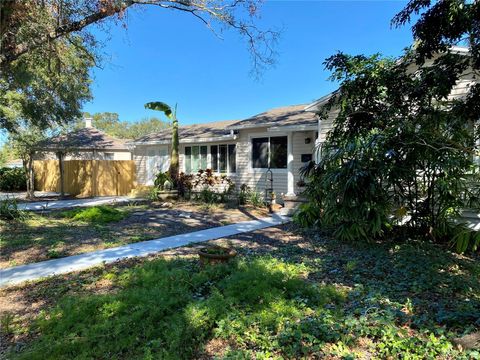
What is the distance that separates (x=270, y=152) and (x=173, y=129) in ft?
16.6

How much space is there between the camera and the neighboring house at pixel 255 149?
1274 cm

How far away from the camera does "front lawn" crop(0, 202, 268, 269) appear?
22.0 feet

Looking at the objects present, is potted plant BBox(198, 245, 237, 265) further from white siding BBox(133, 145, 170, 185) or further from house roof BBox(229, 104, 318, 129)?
A: white siding BBox(133, 145, 170, 185)

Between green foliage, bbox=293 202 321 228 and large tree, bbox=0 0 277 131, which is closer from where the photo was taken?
large tree, bbox=0 0 277 131

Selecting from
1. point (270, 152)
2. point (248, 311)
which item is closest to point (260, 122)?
point (270, 152)

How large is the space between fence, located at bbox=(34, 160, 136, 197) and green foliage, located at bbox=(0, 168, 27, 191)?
294cm

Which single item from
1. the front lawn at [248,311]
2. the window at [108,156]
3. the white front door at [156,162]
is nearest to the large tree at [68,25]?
the front lawn at [248,311]

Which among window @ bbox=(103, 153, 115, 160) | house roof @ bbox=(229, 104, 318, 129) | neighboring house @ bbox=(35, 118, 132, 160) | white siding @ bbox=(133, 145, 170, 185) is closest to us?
house roof @ bbox=(229, 104, 318, 129)

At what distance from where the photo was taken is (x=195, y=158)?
56.0ft

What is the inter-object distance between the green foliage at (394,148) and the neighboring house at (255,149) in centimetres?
523

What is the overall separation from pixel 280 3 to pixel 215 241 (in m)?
7.13

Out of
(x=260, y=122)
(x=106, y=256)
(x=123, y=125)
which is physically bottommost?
(x=106, y=256)

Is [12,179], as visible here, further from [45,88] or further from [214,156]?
[214,156]

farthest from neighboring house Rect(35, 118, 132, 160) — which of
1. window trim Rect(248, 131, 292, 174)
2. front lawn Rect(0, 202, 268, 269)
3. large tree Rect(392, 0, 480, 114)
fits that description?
large tree Rect(392, 0, 480, 114)
